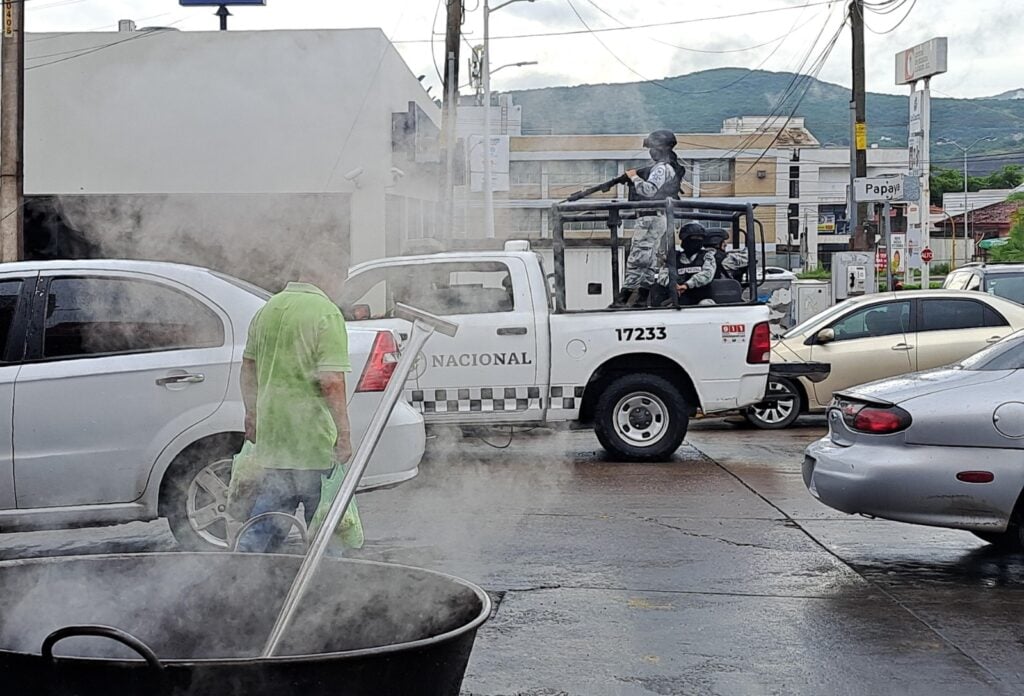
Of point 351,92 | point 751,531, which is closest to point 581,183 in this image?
point 351,92

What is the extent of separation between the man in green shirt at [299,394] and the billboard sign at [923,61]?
21779 millimetres

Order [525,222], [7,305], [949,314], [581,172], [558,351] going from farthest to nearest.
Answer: [949,314], [525,222], [558,351], [581,172], [7,305]

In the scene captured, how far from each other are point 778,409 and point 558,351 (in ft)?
12.5

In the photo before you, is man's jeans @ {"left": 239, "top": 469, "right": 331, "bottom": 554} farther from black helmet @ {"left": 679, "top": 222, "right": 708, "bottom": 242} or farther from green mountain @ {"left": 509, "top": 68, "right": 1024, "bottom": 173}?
black helmet @ {"left": 679, "top": 222, "right": 708, "bottom": 242}

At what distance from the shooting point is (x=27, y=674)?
2.45m

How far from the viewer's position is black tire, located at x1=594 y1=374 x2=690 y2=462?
A: 10414 millimetres

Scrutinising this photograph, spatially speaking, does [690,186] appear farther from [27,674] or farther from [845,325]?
[27,674]

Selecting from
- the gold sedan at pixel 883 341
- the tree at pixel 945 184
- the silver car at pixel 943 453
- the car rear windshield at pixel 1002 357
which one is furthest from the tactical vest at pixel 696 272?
the tree at pixel 945 184

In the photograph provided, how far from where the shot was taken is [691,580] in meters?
6.33

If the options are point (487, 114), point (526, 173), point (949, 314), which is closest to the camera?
point (526, 173)

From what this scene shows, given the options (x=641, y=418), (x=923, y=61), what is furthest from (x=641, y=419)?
(x=923, y=61)

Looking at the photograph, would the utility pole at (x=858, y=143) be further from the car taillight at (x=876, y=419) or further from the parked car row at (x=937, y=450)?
the car taillight at (x=876, y=419)

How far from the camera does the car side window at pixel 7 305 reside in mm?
6492

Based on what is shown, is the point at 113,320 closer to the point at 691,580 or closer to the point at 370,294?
the point at 691,580
